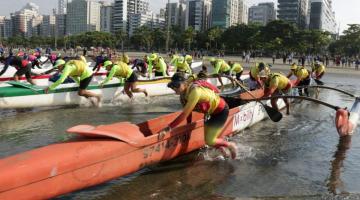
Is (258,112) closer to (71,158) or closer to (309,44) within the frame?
(71,158)

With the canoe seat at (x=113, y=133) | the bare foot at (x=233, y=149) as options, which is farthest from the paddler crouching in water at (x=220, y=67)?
the canoe seat at (x=113, y=133)

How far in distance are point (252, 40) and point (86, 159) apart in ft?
252

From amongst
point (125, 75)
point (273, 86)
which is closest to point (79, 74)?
point (125, 75)

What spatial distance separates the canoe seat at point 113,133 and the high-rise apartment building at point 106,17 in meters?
171

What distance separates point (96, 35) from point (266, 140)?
327 ft

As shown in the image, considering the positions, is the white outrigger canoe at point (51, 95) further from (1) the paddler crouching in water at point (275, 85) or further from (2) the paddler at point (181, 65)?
(1) the paddler crouching in water at point (275, 85)

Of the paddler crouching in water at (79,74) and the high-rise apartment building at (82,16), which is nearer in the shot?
the paddler crouching in water at (79,74)

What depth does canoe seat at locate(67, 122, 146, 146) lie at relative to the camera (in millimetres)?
5328

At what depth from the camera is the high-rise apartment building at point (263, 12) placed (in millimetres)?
171113

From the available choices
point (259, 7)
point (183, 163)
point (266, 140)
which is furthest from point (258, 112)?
point (259, 7)

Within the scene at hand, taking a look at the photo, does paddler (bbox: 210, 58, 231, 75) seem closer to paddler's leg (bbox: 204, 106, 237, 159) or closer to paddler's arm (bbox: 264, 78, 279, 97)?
paddler's arm (bbox: 264, 78, 279, 97)

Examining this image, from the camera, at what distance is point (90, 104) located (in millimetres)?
12773

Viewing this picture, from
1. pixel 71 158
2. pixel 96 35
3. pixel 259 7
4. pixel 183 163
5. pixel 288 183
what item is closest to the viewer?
pixel 71 158

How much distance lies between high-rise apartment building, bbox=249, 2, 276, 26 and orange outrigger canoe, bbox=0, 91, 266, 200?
169m
